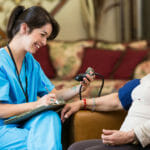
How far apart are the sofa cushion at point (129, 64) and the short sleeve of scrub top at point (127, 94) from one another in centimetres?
161

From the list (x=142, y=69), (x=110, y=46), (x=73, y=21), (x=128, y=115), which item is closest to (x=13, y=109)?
(x=128, y=115)

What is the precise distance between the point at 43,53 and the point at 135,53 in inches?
42.0

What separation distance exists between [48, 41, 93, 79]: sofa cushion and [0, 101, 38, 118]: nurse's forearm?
192 cm

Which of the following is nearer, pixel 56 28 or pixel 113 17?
pixel 56 28

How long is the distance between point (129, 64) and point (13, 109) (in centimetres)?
209

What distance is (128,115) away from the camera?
1588 mm

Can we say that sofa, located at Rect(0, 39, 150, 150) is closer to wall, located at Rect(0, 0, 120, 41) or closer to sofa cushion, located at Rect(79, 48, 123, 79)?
sofa cushion, located at Rect(79, 48, 123, 79)

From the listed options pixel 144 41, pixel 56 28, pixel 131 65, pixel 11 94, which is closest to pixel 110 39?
pixel 144 41

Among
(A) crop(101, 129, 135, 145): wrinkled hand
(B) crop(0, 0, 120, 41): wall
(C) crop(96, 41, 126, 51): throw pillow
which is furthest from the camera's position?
(B) crop(0, 0, 120, 41): wall

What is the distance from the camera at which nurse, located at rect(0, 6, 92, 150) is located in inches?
56.2

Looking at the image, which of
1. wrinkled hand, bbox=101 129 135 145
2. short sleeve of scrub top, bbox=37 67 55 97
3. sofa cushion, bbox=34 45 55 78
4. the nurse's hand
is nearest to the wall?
sofa cushion, bbox=34 45 55 78

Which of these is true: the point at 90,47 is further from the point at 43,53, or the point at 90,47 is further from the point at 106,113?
the point at 106,113

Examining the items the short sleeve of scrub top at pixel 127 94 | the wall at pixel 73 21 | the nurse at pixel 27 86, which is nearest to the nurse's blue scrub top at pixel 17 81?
the nurse at pixel 27 86

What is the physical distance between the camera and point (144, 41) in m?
3.62
